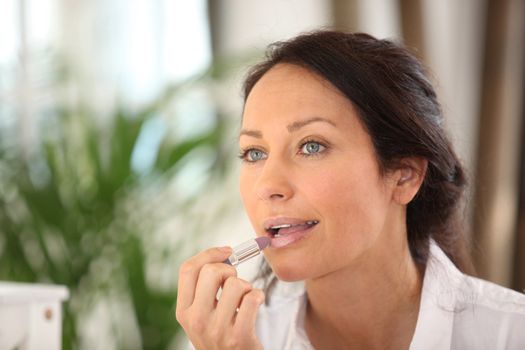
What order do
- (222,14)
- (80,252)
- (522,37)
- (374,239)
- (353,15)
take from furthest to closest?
(222,14) < (522,37) < (353,15) < (80,252) < (374,239)

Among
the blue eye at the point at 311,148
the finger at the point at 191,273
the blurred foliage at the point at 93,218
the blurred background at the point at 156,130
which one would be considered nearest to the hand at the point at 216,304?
the finger at the point at 191,273

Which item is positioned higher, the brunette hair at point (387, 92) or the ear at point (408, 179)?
the brunette hair at point (387, 92)

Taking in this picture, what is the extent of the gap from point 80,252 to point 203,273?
1084 mm

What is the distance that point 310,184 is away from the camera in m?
1.15

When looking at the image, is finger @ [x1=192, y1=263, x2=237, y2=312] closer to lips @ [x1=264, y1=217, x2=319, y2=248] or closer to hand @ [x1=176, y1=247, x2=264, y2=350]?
hand @ [x1=176, y1=247, x2=264, y2=350]

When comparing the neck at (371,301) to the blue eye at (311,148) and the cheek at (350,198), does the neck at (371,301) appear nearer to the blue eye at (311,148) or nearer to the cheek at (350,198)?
the cheek at (350,198)

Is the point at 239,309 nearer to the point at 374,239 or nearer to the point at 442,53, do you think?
the point at 374,239

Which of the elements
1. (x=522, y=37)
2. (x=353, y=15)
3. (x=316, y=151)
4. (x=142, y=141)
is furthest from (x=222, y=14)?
(x=316, y=151)

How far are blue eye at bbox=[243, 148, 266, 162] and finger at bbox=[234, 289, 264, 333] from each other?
263mm

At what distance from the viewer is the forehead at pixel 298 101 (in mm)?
1171

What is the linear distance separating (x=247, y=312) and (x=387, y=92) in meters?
0.43

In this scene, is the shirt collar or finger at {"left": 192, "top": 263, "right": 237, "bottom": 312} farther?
the shirt collar

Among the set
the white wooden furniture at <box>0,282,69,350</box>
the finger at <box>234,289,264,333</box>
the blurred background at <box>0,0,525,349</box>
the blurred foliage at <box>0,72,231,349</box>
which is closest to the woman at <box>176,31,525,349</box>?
the finger at <box>234,289,264,333</box>

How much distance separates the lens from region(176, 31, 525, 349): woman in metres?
1.14
